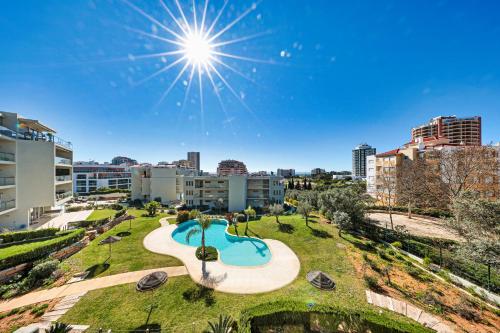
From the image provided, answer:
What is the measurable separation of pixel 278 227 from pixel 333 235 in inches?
283

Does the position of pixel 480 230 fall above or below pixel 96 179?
below

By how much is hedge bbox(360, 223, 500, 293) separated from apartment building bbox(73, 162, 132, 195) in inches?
3249

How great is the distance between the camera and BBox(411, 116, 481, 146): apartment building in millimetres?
77750

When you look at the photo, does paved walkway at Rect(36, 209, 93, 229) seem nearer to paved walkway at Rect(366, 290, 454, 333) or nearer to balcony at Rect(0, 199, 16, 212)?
balcony at Rect(0, 199, 16, 212)

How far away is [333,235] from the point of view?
2261 centimetres

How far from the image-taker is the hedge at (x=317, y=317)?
9.43m

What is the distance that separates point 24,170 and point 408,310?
4048cm

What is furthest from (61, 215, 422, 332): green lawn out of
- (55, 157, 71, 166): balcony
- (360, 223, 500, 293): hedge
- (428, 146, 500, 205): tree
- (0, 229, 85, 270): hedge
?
(428, 146, 500, 205): tree

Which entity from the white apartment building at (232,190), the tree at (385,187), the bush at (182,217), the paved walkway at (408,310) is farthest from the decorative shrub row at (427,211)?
the bush at (182,217)

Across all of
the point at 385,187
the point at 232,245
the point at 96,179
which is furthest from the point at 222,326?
the point at 96,179

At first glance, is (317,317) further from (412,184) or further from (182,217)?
(412,184)

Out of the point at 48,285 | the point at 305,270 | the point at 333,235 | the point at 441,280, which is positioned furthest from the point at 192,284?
the point at 441,280

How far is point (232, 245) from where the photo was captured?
2200cm

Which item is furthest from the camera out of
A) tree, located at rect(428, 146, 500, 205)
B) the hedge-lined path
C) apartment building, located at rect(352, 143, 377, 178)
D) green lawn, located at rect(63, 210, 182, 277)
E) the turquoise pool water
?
apartment building, located at rect(352, 143, 377, 178)
